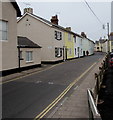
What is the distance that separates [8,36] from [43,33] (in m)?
12.0

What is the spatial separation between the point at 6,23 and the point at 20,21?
1374 centimetres

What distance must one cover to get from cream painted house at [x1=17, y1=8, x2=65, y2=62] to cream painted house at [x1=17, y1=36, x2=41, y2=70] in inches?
172

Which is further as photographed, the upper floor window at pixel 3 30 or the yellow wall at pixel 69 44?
the yellow wall at pixel 69 44

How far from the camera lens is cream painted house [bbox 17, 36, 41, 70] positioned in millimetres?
18344

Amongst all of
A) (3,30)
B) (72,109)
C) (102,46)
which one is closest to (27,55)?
(3,30)

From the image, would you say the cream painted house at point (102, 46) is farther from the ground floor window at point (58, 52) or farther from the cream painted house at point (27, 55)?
the cream painted house at point (27, 55)

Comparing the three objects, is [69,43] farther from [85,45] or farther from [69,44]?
[85,45]

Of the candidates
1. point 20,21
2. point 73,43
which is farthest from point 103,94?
point 73,43

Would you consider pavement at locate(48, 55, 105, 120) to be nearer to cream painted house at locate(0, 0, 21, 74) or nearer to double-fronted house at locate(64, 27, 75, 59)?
cream painted house at locate(0, 0, 21, 74)

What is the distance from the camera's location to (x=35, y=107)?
7195 millimetres

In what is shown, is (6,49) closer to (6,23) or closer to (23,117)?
(6,23)

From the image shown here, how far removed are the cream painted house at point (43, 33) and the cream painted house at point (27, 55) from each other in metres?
4.36

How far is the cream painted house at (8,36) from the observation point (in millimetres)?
14672

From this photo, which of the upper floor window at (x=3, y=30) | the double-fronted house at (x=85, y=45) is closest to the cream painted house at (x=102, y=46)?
the double-fronted house at (x=85, y=45)
